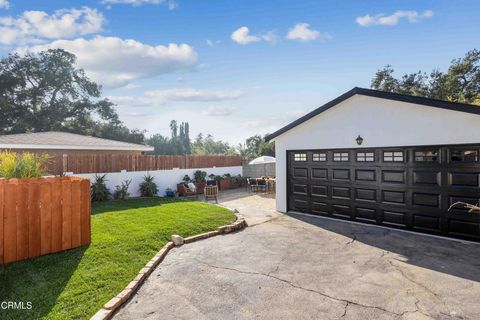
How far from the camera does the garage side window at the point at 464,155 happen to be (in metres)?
6.54

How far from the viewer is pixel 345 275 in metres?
4.84

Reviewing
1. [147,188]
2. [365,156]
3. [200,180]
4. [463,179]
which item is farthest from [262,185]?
[463,179]

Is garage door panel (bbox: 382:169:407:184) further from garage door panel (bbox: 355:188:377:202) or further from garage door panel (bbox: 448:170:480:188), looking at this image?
garage door panel (bbox: 448:170:480:188)

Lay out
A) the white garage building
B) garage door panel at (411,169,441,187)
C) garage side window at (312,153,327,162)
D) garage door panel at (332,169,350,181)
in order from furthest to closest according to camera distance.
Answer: garage side window at (312,153,327,162), garage door panel at (332,169,350,181), garage door panel at (411,169,441,187), the white garage building

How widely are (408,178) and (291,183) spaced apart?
3.96 metres

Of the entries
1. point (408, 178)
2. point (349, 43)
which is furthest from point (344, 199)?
point (349, 43)

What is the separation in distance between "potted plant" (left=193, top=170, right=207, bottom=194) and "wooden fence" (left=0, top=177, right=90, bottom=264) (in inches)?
403

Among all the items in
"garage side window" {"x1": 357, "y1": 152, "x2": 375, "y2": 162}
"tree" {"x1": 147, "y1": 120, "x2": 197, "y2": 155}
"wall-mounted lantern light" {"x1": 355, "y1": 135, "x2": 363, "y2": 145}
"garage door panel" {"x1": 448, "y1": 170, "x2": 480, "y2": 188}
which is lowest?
"garage door panel" {"x1": 448, "y1": 170, "x2": 480, "y2": 188}

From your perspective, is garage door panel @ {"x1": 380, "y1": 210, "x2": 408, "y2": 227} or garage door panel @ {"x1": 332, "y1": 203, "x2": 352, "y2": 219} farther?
garage door panel @ {"x1": 332, "y1": 203, "x2": 352, "y2": 219}

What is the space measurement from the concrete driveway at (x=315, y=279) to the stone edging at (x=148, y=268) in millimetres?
120

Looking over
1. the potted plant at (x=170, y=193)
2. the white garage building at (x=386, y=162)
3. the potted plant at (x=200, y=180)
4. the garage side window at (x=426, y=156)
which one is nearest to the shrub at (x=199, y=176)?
the potted plant at (x=200, y=180)

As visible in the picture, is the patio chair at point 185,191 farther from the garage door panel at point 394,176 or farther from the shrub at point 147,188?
the garage door panel at point 394,176

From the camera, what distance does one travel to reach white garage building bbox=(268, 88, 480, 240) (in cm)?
676

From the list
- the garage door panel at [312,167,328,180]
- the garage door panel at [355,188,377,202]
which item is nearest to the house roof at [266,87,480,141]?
the garage door panel at [312,167,328,180]
